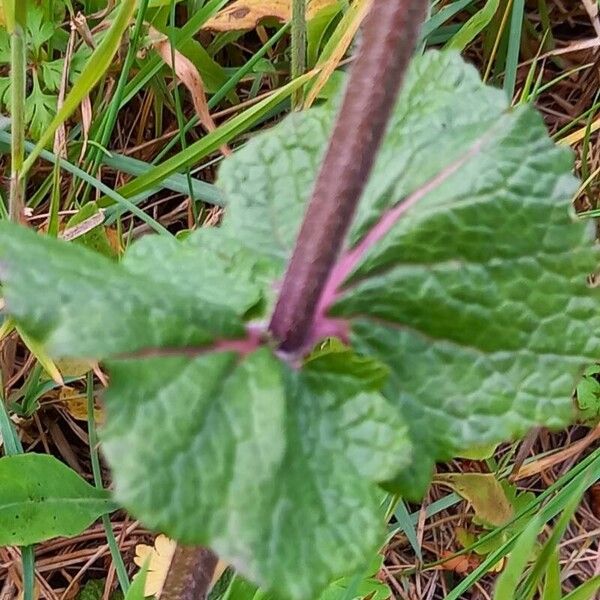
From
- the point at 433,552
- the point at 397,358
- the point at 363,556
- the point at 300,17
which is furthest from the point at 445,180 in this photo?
the point at 433,552

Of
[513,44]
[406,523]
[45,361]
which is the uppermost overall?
[513,44]

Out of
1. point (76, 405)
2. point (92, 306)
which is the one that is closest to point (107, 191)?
point (76, 405)

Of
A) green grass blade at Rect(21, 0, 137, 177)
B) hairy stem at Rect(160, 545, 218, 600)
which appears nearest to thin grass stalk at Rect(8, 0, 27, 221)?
green grass blade at Rect(21, 0, 137, 177)

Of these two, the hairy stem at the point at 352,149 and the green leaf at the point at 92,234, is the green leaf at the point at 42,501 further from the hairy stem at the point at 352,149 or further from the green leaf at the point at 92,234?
the hairy stem at the point at 352,149

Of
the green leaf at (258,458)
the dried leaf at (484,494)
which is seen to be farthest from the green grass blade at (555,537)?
the dried leaf at (484,494)

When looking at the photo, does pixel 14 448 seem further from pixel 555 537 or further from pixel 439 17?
pixel 439 17
